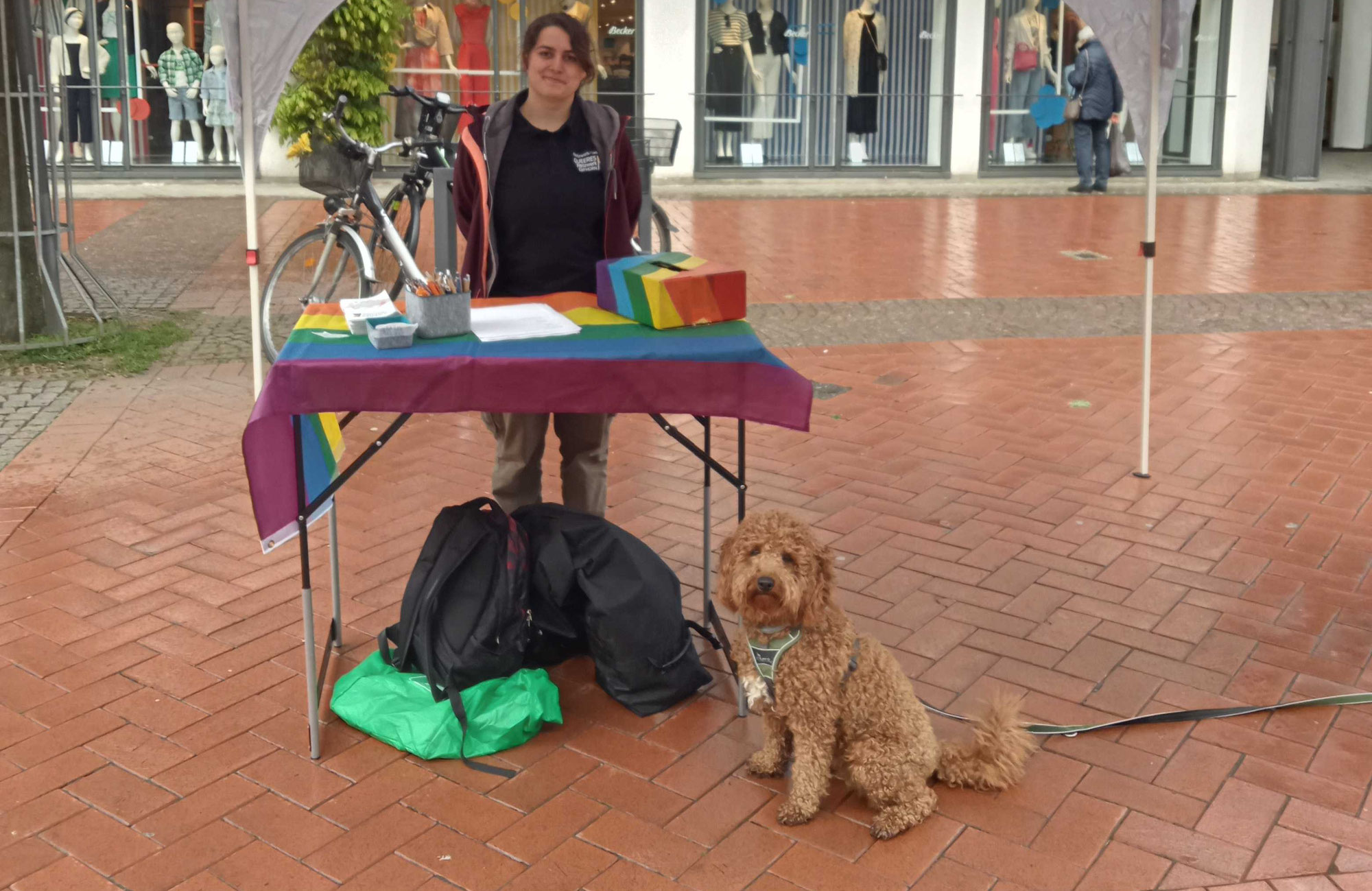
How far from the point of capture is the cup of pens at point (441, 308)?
3.63 m

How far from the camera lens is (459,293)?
12.1 feet

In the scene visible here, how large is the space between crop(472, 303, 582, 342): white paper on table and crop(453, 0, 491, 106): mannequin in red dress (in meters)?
13.5

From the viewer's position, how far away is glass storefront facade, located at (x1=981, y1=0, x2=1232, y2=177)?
17.9 metres

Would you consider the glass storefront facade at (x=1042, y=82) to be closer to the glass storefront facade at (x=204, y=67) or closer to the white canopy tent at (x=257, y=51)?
the glass storefront facade at (x=204, y=67)

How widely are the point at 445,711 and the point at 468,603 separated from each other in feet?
1.00

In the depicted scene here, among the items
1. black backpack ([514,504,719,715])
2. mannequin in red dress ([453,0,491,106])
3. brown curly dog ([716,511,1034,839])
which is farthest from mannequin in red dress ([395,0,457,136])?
brown curly dog ([716,511,1034,839])

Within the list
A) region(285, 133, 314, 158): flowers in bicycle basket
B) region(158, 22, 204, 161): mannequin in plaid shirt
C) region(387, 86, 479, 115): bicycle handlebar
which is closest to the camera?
region(387, 86, 479, 115): bicycle handlebar

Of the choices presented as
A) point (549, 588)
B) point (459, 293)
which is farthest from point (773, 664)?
point (459, 293)

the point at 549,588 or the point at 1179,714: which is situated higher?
the point at 549,588

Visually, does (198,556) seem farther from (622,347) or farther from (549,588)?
(622,347)

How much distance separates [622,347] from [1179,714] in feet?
6.24

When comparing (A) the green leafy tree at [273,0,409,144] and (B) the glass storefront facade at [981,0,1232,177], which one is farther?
(B) the glass storefront facade at [981,0,1232,177]

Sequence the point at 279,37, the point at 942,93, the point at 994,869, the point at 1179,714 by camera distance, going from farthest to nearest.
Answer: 1. the point at 942,93
2. the point at 279,37
3. the point at 1179,714
4. the point at 994,869

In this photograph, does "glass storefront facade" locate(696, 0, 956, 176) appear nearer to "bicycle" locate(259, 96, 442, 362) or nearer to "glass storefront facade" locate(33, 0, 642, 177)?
"glass storefront facade" locate(33, 0, 642, 177)
